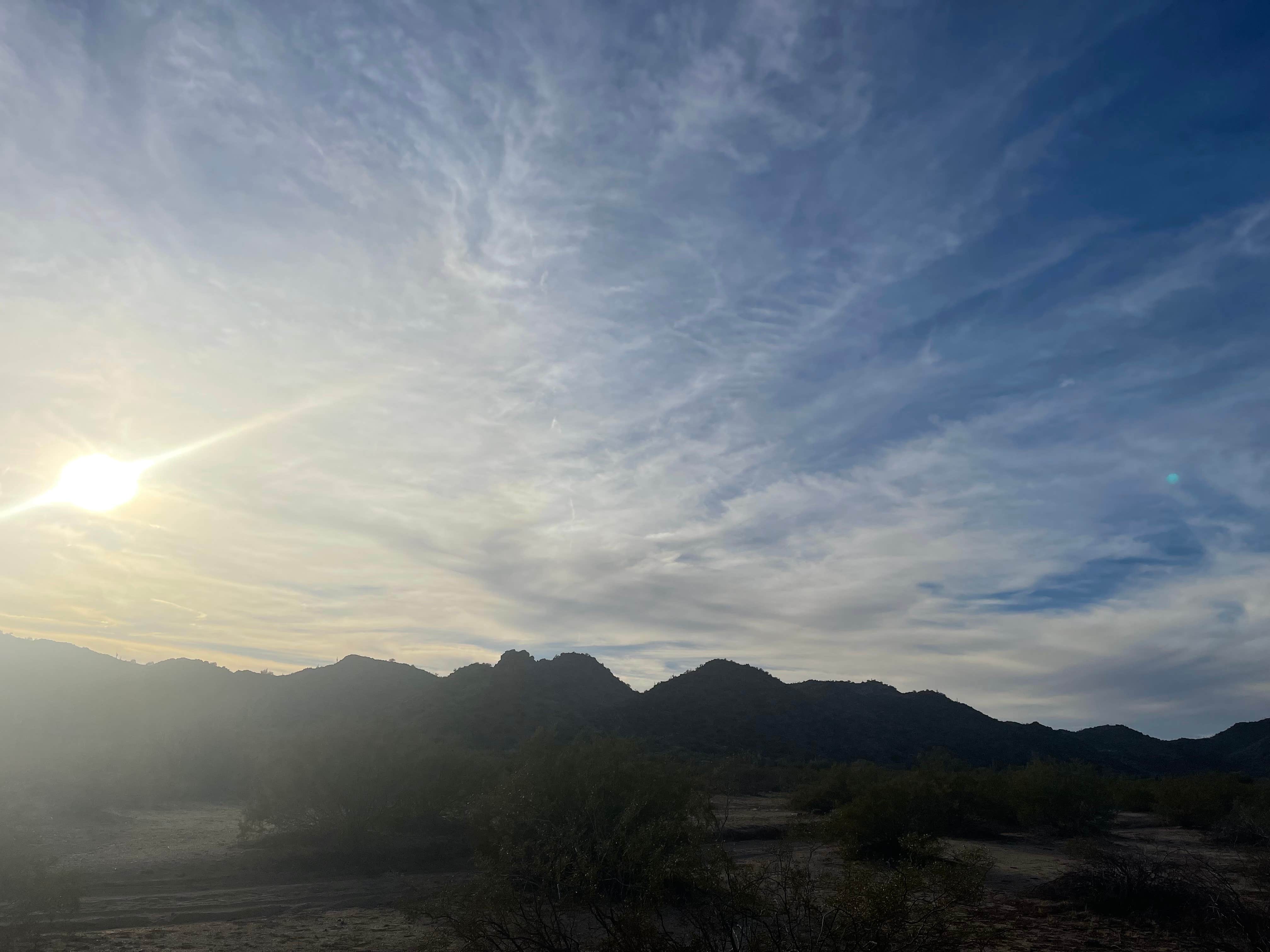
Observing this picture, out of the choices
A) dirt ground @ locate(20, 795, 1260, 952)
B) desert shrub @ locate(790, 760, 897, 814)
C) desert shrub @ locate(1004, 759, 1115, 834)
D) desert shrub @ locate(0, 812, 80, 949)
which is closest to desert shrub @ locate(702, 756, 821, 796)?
desert shrub @ locate(790, 760, 897, 814)

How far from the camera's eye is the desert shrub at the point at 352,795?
906 inches

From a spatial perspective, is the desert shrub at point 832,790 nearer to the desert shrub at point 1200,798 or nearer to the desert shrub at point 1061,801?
the desert shrub at point 1061,801

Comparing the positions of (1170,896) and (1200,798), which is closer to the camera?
(1170,896)

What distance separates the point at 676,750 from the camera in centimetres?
5606

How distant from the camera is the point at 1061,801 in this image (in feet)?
96.8

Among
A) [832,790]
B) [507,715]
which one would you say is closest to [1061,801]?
[832,790]

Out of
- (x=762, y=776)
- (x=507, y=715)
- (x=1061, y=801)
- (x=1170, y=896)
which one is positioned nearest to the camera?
(x=1170, y=896)

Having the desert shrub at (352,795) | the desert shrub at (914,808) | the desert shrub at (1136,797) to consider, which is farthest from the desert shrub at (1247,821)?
the desert shrub at (352,795)

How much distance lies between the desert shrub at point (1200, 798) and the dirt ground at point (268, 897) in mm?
4903

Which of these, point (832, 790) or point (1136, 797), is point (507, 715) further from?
point (1136, 797)

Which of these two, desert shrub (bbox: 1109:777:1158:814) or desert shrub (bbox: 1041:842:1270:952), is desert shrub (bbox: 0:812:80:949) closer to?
desert shrub (bbox: 1041:842:1270:952)

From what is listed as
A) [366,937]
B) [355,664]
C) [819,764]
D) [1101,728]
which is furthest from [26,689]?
[1101,728]

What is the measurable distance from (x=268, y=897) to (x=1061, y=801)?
28.2 metres

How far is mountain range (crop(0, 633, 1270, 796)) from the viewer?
149ft
